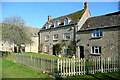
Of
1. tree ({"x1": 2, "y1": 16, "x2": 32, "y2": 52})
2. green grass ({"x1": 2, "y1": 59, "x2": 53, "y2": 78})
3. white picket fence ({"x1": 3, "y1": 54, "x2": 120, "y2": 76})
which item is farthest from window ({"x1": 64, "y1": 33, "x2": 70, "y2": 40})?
green grass ({"x1": 2, "y1": 59, "x2": 53, "y2": 78})

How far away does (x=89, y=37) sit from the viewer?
19359mm

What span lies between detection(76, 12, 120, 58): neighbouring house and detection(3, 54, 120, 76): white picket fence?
6120 mm

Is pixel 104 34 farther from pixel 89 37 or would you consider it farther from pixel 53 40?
pixel 53 40

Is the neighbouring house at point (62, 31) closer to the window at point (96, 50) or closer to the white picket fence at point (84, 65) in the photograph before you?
the window at point (96, 50)

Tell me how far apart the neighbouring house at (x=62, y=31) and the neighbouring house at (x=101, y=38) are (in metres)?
1.99

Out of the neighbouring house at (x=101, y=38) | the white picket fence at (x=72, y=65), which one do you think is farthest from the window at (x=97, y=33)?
the white picket fence at (x=72, y=65)

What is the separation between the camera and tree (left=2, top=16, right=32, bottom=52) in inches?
717

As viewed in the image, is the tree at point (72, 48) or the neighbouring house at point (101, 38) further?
the tree at point (72, 48)

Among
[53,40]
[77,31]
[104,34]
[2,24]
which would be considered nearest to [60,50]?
[53,40]

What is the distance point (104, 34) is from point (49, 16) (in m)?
21.6

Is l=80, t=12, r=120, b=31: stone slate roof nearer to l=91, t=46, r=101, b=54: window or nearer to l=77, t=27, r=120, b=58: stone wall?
l=77, t=27, r=120, b=58: stone wall

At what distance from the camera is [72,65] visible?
9.50 m

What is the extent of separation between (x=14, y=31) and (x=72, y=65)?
13.3 metres

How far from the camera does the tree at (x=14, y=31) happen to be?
59.7 ft
